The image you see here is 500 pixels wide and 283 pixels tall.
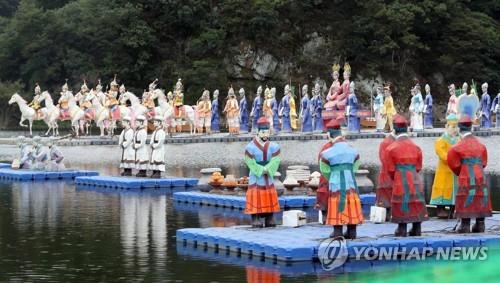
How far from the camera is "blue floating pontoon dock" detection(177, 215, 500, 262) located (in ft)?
44.6

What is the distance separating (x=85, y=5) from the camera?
180 feet

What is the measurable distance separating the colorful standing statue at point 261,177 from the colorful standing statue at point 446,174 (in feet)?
7.67

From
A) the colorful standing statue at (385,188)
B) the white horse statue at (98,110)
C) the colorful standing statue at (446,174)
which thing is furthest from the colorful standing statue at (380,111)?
the colorful standing statue at (385,188)

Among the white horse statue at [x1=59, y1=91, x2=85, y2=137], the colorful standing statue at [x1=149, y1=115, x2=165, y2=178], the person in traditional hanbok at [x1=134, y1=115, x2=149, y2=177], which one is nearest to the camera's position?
the colorful standing statue at [x1=149, y1=115, x2=165, y2=178]

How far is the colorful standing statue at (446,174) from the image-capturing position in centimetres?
1612

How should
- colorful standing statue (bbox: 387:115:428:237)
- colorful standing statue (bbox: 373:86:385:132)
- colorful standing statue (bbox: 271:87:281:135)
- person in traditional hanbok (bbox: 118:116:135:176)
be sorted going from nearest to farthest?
→ colorful standing statue (bbox: 387:115:428:237) < person in traditional hanbok (bbox: 118:116:135:176) < colorful standing statue (bbox: 373:86:385:132) < colorful standing statue (bbox: 271:87:281:135)

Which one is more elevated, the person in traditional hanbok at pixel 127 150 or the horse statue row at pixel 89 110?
the horse statue row at pixel 89 110

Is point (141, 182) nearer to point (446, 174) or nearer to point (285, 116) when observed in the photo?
point (446, 174)

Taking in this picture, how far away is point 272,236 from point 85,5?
1636 inches

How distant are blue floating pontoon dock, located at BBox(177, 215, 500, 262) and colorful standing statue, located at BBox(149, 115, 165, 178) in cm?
897

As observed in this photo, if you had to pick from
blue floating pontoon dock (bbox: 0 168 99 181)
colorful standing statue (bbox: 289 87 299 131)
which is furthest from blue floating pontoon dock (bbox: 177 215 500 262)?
colorful standing statue (bbox: 289 87 299 131)

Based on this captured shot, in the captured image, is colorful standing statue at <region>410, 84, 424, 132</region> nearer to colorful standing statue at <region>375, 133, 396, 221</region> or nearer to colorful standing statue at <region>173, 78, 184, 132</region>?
colorful standing statue at <region>173, 78, 184, 132</region>

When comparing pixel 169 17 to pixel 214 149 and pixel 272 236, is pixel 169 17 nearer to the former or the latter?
pixel 214 149

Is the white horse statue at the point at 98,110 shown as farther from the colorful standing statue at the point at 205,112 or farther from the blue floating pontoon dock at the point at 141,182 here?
the blue floating pontoon dock at the point at 141,182
